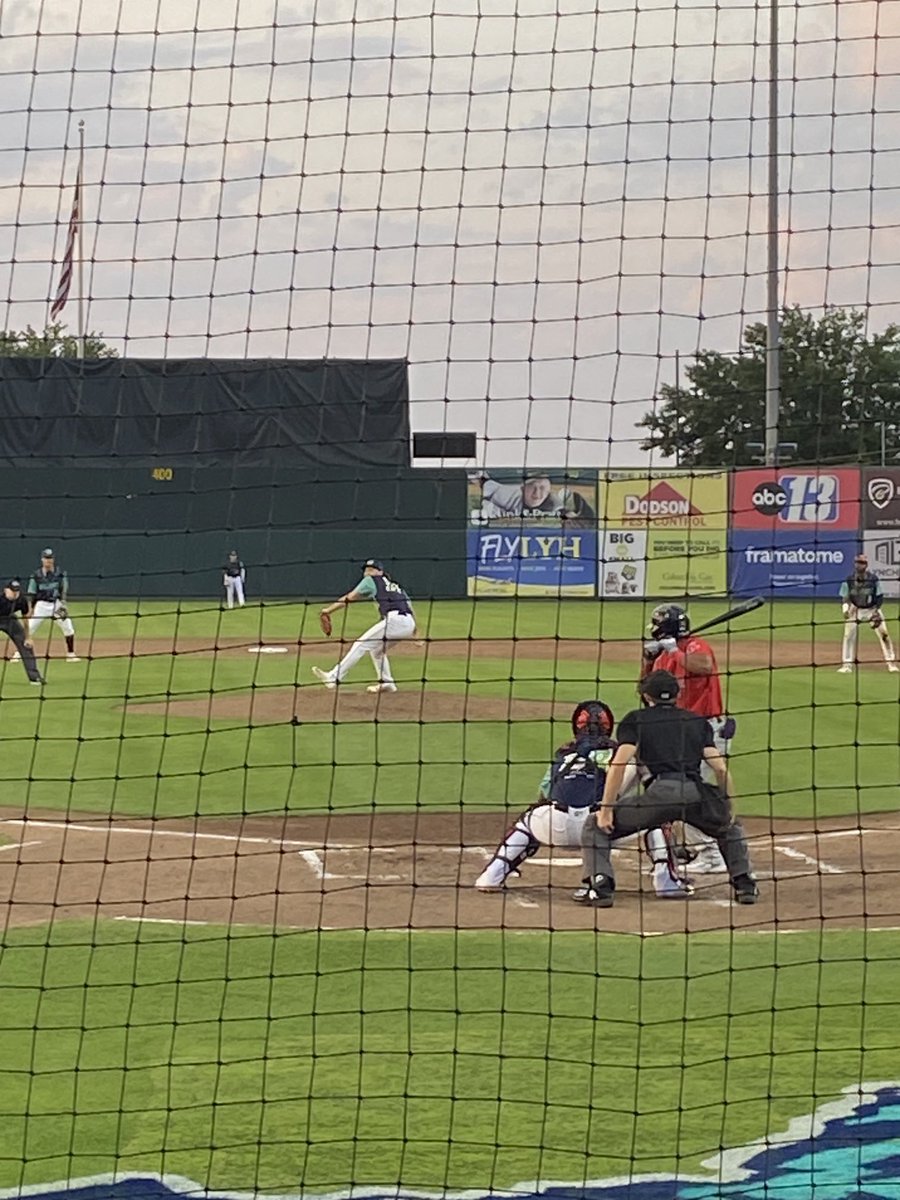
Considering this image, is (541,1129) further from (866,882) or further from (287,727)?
(287,727)

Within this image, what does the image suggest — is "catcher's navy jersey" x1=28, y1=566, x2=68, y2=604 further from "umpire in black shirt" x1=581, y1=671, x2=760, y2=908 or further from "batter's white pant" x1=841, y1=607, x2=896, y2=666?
"umpire in black shirt" x1=581, y1=671, x2=760, y2=908

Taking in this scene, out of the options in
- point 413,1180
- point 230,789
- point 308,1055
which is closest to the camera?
point 413,1180

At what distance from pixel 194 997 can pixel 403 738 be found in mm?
9671

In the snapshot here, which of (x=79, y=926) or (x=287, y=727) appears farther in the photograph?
(x=287, y=727)

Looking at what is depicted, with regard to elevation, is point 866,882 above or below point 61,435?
below

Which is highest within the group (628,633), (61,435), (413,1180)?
(61,435)

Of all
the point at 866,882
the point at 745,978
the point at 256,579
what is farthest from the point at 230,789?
the point at 256,579

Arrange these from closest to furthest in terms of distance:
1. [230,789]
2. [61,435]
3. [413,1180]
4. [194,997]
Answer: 1. [413,1180]
2. [194,997]
3. [230,789]
4. [61,435]

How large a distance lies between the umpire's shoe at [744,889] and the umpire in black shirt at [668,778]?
0.01 metres

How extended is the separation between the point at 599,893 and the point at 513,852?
578 mm

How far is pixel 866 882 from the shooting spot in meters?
10.8

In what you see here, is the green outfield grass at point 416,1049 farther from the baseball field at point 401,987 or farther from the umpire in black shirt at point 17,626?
the umpire in black shirt at point 17,626

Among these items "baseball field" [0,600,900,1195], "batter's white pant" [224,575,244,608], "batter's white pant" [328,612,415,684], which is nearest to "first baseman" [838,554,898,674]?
"batter's white pant" [328,612,415,684]

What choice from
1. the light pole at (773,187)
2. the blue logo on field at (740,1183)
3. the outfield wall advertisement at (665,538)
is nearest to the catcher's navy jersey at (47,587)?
the outfield wall advertisement at (665,538)
